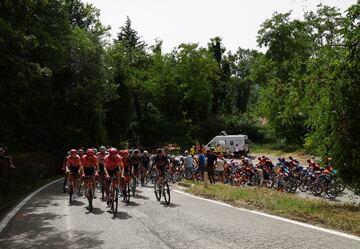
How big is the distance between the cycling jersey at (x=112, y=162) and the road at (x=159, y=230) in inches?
49.9

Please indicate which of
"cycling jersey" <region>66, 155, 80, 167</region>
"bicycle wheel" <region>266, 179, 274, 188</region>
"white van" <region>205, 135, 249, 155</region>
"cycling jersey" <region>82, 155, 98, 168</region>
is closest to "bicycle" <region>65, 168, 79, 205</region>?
"cycling jersey" <region>66, 155, 80, 167</region>

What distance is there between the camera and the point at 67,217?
11.7 meters

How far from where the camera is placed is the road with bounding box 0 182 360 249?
25.8 ft

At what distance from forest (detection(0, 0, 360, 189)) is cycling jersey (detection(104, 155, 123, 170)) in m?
3.66

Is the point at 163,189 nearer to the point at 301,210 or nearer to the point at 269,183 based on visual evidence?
the point at 301,210

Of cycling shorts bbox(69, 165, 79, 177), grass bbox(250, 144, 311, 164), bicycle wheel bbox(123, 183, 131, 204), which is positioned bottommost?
grass bbox(250, 144, 311, 164)

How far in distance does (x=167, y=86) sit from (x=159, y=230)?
6308 centimetres

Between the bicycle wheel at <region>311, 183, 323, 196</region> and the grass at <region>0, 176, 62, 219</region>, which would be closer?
the grass at <region>0, 176, 62, 219</region>

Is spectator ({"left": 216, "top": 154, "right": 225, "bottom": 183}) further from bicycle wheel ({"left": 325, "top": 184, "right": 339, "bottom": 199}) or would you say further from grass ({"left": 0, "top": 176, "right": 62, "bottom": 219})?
grass ({"left": 0, "top": 176, "right": 62, "bottom": 219})

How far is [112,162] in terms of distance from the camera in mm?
13539

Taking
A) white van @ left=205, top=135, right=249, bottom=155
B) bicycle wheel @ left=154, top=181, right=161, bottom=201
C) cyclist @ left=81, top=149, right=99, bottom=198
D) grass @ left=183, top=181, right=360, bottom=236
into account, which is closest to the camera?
grass @ left=183, top=181, right=360, bottom=236

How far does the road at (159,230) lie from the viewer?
25.8 ft

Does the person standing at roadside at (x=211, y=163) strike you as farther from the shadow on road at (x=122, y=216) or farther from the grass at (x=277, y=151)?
the grass at (x=277, y=151)

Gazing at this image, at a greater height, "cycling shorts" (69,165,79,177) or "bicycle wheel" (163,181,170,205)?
"cycling shorts" (69,165,79,177)
